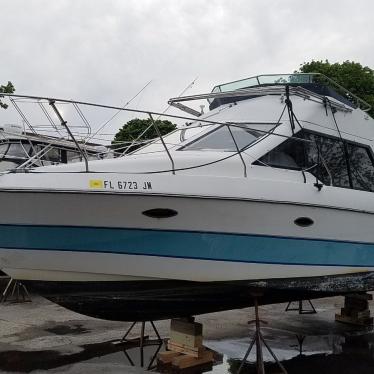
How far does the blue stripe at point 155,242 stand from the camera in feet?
15.9

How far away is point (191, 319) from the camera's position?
6.21 metres

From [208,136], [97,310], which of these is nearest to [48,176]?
[97,310]

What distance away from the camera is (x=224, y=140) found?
5859 mm

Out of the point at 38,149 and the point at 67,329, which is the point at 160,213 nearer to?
the point at 38,149

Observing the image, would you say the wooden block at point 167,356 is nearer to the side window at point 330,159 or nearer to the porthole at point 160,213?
the porthole at point 160,213

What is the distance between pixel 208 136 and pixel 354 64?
21.8 metres

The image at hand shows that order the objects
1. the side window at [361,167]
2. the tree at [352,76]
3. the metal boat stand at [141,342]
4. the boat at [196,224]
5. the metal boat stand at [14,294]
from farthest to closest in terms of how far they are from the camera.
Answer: the tree at [352,76]
the metal boat stand at [14,294]
the metal boat stand at [141,342]
the side window at [361,167]
the boat at [196,224]

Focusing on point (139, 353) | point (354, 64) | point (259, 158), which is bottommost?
point (139, 353)

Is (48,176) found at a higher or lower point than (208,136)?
lower

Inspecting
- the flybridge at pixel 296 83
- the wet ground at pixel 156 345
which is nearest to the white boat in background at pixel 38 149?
the flybridge at pixel 296 83

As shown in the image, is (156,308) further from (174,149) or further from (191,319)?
(174,149)

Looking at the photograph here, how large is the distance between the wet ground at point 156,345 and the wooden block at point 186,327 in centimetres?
44

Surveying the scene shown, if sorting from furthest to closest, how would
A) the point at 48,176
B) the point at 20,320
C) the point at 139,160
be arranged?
the point at 20,320, the point at 139,160, the point at 48,176

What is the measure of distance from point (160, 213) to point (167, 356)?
206 centimetres
